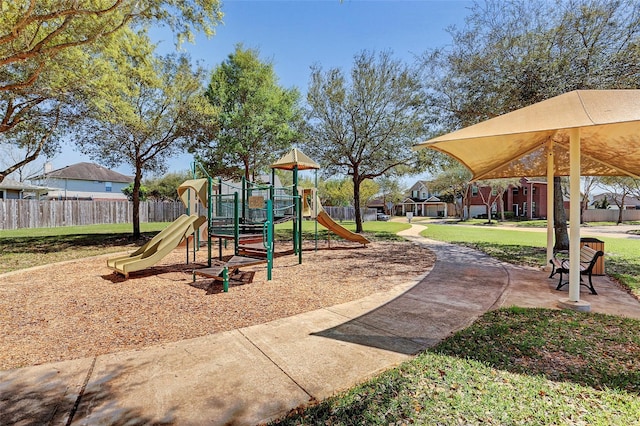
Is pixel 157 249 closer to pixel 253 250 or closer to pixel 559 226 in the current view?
pixel 253 250

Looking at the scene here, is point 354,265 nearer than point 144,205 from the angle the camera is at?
Yes

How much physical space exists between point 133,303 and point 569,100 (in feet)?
26.4

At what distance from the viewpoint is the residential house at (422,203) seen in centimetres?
5760

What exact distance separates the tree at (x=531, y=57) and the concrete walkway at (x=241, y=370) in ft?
22.4

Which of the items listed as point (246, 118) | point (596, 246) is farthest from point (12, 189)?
point (596, 246)

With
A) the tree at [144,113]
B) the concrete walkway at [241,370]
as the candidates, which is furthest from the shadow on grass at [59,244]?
the concrete walkway at [241,370]

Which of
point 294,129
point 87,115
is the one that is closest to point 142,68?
point 87,115

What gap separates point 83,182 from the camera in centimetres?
3703

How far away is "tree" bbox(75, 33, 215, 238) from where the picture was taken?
36.7ft

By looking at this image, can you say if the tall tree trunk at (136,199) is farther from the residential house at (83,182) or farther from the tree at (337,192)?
the tree at (337,192)

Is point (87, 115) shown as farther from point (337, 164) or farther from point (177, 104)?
point (337, 164)

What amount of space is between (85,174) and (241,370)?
146ft

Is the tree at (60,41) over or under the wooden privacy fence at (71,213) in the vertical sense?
over

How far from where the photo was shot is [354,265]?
893 centimetres
